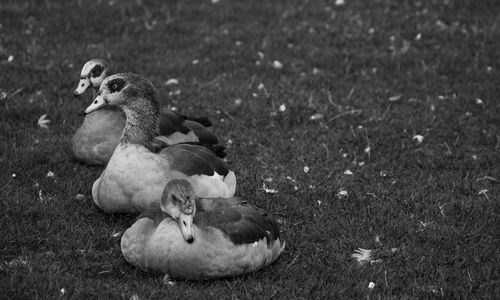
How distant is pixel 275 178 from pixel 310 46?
15.3 feet

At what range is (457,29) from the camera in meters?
13.1

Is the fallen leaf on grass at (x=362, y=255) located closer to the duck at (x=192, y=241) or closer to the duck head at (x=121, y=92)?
the duck at (x=192, y=241)

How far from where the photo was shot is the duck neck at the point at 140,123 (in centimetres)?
707

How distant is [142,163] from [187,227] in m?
1.34

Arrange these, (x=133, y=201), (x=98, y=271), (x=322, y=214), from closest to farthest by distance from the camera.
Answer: (x=98, y=271)
(x=133, y=201)
(x=322, y=214)

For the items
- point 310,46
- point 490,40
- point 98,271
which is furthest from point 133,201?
point 490,40

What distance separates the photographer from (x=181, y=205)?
5754 mm

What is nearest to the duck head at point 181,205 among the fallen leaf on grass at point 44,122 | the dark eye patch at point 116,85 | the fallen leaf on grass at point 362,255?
the fallen leaf on grass at point 362,255

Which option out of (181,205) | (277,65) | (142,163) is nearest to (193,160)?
(142,163)

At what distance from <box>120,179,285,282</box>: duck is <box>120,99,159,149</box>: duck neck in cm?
116

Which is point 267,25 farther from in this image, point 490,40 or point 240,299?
point 240,299

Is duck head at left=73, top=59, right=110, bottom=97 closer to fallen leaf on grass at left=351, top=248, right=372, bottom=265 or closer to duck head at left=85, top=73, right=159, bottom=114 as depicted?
duck head at left=85, top=73, right=159, bottom=114

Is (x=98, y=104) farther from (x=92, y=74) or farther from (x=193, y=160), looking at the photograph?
(x=92, y=74)

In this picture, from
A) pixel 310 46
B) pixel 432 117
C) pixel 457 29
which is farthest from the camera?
pixel 457 29
